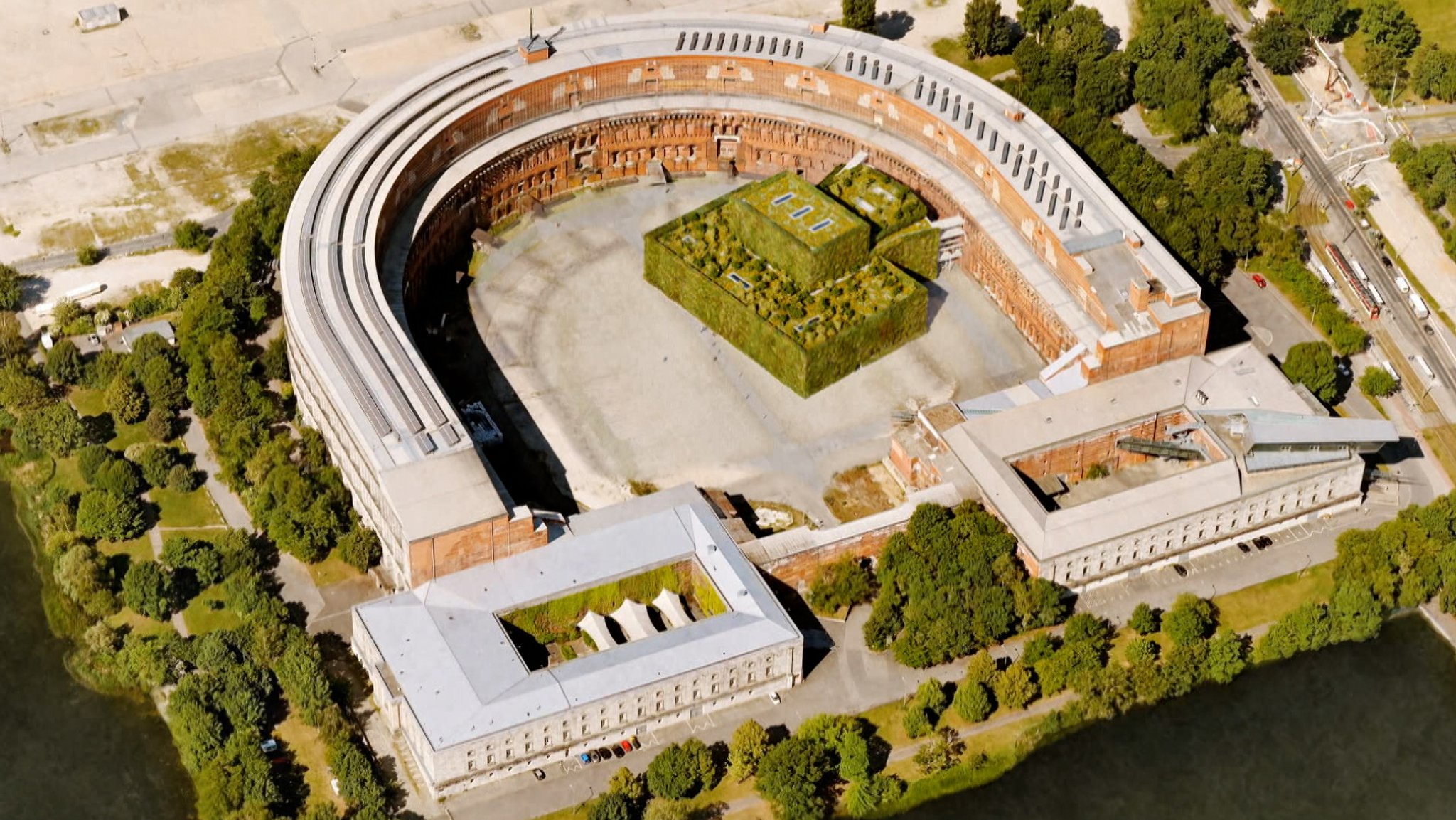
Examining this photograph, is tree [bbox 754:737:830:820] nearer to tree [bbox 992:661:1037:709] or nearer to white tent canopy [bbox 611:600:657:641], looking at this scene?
white tent canopy [bbox 611:600:657:641]

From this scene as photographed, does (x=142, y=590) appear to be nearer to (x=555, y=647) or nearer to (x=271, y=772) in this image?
(x=271, y=772)

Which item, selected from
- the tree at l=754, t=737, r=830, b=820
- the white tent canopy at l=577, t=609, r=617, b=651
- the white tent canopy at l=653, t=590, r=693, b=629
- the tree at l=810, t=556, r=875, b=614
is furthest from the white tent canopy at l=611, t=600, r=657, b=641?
the tree at l=754, t=737, r=830, b=820

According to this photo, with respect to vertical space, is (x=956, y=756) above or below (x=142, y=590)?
below

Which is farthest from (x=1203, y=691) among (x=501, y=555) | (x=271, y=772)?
(x=271, y=772)

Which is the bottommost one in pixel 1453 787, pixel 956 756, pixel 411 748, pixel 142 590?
pixel 1453 787

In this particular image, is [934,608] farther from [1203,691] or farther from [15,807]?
[15,807]

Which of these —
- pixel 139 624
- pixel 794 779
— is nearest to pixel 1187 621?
pixel 794 779

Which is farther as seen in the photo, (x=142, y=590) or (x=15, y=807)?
(x=142, y=590)
